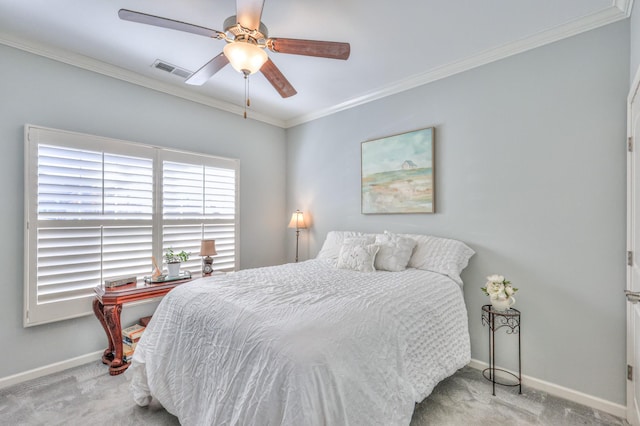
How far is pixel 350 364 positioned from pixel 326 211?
2807 mm

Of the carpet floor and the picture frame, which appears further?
the picture frame

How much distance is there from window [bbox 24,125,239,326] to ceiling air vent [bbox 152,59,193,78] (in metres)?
0.80

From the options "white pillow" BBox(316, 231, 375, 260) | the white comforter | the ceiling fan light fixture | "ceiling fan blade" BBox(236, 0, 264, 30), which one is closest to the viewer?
the white comforter

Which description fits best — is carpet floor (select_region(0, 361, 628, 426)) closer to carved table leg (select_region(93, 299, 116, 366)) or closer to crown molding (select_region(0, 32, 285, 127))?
carved table leg (select_region(93, 299, 116, 366))

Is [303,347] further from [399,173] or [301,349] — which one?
[399,173]

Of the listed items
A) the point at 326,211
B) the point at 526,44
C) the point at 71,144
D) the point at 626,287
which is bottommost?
the point at 626,287

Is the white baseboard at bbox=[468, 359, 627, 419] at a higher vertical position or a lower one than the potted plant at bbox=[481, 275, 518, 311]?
lower

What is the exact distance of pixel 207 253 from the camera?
324cm

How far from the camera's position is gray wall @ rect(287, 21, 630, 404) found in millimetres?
2135

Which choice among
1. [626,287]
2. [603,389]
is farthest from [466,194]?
[603,389]

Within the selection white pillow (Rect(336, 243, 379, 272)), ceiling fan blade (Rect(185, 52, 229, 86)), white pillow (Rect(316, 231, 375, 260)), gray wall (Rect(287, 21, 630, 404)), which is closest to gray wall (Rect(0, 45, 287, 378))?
ceiling fan blade (Rect(185, 52, 229, 86))

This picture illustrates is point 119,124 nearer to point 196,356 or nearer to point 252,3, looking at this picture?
point 252,3

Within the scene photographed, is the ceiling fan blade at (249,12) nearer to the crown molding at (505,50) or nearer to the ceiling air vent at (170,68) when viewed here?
the ceiling air vent at (170,68)

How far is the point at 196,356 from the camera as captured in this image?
1.71m
